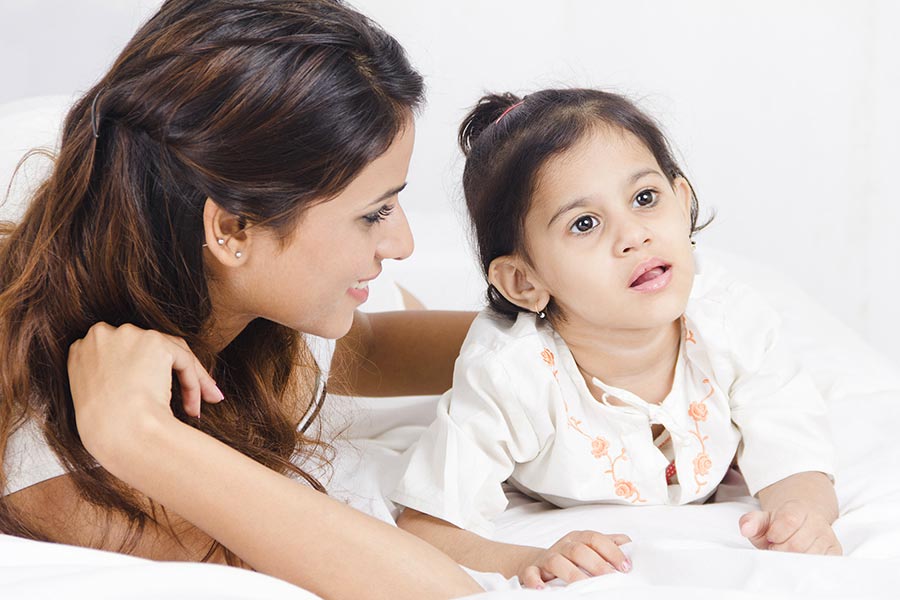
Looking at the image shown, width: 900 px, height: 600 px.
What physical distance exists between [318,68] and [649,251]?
467mm

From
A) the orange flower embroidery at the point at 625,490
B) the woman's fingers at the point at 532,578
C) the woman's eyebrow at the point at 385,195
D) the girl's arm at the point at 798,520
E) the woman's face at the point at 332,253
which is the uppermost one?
the woman's eyebrow at the point at 385,195

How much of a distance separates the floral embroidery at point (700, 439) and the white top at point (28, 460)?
79 centimetres

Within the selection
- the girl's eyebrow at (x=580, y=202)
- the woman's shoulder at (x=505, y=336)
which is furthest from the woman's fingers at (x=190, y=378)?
the girl's eyebrow at (x=580, y=202)

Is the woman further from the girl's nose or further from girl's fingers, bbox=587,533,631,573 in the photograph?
the girl's nose

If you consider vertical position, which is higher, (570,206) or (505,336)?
(570,206)

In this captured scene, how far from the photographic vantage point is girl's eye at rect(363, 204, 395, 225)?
130cm

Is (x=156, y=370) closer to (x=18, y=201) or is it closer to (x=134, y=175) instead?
(x=134, y=175)

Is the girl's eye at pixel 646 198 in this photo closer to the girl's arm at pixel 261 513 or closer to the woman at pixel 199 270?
the woman at pixel 199 270

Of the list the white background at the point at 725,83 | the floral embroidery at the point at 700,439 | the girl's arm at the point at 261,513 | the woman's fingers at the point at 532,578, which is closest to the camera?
the girl's arm at the point at 261,513

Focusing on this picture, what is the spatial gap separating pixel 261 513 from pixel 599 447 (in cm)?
53

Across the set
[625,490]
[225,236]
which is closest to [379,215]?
[225,236]

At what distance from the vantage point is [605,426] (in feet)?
4.93

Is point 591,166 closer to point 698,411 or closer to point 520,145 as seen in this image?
point 520,145

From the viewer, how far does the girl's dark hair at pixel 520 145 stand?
57.6 inches
